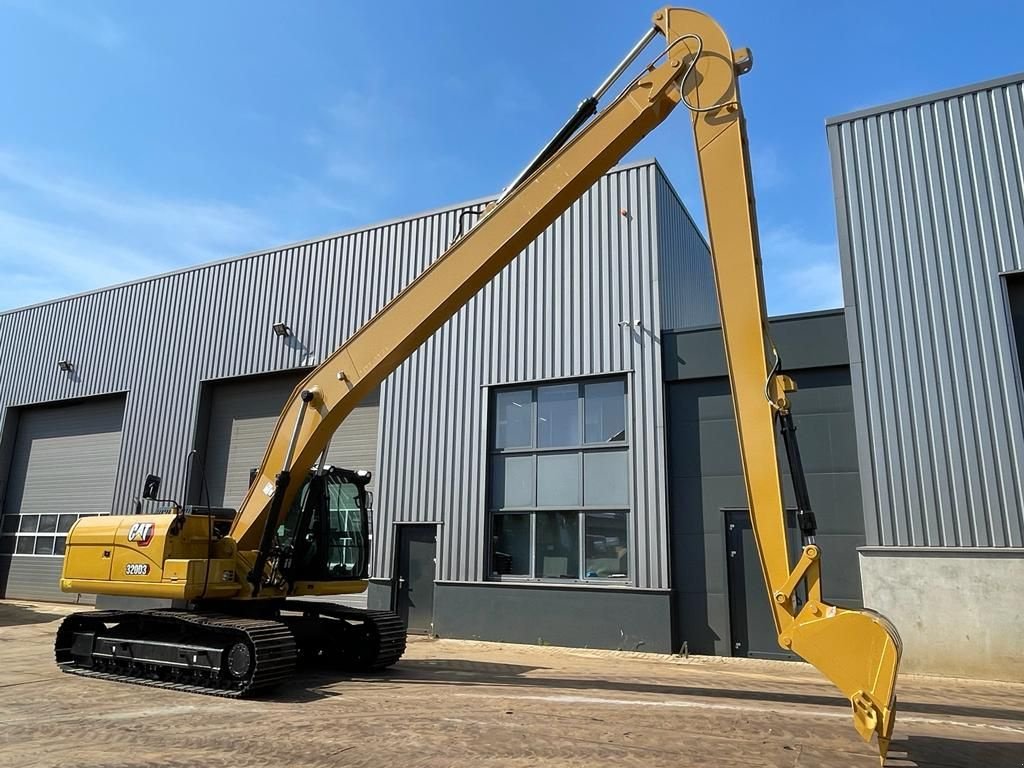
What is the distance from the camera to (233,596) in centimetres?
909

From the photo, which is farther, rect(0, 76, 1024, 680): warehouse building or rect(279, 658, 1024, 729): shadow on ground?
rect(0, 76, 1024, 680): warehouse building

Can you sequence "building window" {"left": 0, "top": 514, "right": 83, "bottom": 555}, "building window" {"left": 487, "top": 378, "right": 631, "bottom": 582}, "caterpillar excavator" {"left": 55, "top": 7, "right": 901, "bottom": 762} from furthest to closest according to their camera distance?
"building window" {"left": 0, "top": 514, "right": 83, "bottom": 555} → "building window" {"left": 487, "top": 378, "right": 631, "bottom": 582} → "caterpillar excavator" {"left": 55, "top": 7, "right": 901, "bottom": 762}

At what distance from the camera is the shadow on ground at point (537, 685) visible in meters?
8.02

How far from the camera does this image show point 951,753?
601 centimetres

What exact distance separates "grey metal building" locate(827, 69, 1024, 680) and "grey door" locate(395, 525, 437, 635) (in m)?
8.12

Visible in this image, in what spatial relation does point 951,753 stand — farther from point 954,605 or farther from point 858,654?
point 954,605

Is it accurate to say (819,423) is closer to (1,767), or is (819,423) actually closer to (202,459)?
(1,767)

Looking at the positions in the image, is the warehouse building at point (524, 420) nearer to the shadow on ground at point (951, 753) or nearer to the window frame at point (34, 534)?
the window frame at point (34, 534)

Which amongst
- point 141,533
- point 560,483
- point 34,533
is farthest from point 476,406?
point 34,533

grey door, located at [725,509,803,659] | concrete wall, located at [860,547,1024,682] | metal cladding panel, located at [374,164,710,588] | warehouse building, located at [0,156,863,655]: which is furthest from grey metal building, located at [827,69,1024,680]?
metal cladding panel, located at [374,164,710,588]

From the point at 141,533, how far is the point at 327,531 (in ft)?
7.37

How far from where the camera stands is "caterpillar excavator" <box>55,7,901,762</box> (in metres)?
5.49

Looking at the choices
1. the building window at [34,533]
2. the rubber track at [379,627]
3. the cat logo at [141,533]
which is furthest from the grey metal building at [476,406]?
the cat logo at [141,533]

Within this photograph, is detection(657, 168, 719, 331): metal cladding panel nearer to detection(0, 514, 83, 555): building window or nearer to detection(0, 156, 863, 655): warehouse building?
detection(0, 156, 863, 655): warehouse building
